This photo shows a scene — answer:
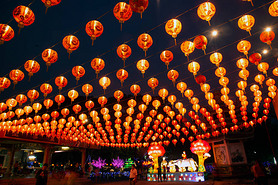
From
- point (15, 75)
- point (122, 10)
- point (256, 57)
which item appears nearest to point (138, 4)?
point (122, 10)

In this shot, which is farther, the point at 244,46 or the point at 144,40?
the point at 244,46

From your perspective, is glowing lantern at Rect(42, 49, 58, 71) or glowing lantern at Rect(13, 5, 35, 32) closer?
glowing lantern at Rect(13, 5, 35, 32)

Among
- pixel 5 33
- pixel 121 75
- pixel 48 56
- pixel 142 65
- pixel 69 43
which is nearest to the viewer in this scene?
pixel 5 33

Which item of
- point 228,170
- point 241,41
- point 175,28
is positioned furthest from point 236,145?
point 175,28

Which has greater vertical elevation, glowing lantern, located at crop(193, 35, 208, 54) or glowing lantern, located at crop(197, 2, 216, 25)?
glowing lantern, located at crop(197, 2, 216, 25)

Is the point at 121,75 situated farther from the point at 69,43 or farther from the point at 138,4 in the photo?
the point at 138,4

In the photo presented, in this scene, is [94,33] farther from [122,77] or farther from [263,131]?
[263,131]

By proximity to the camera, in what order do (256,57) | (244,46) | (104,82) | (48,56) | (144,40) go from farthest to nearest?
(104,82) < (256,57) < (244,46) < (48,56) < (144,40)

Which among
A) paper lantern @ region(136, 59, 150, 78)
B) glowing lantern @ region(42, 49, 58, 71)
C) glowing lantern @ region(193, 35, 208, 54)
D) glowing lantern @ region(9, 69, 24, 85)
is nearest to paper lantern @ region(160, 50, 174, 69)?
paper lantern @ region(136, 59, 150, 78)

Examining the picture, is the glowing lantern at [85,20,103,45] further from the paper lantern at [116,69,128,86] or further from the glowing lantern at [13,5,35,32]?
the paper lantern at [116,69,128,86]

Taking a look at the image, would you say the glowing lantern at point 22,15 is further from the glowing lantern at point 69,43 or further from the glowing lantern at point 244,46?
the glowing lantern at point 244,46

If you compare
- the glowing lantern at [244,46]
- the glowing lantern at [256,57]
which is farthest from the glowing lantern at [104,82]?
the glowing lantern at [256,57]

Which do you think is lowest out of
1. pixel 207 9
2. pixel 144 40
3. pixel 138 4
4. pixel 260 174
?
pixel 260 174

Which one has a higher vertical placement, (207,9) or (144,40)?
(207,9)
